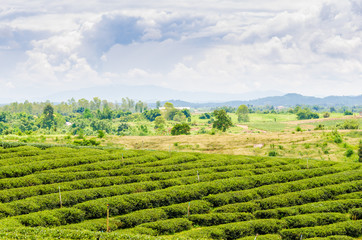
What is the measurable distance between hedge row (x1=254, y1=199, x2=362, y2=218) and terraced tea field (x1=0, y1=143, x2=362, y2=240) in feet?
0.28

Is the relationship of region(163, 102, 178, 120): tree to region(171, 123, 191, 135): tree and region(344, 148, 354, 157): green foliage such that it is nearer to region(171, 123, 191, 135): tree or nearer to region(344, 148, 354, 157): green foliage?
region(171, 123, 191, 135): tree

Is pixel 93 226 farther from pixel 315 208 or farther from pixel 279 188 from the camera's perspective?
pixel 315 208

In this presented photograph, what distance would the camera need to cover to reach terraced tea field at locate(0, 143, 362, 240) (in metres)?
23.6

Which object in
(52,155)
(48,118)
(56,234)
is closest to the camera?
(56,234)

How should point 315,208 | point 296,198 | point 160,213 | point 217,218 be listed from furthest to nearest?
point 296,198
point 315,208
point 160,213
point 217,218

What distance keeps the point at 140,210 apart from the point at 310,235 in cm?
1351

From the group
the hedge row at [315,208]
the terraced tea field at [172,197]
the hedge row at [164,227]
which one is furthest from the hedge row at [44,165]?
the hedge row at [315,208]

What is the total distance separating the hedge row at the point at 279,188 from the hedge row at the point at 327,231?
6318 millimetres

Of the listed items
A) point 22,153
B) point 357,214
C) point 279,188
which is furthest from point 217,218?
point 22,153

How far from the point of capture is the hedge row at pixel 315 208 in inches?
1057

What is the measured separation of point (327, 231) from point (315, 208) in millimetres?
4125

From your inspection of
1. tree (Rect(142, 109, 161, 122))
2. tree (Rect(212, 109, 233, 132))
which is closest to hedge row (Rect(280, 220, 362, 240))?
tree (Rect(212, 109, 233, 132))

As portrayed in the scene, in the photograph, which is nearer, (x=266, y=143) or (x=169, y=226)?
(x=169, y=226)

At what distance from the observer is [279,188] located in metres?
31.9
